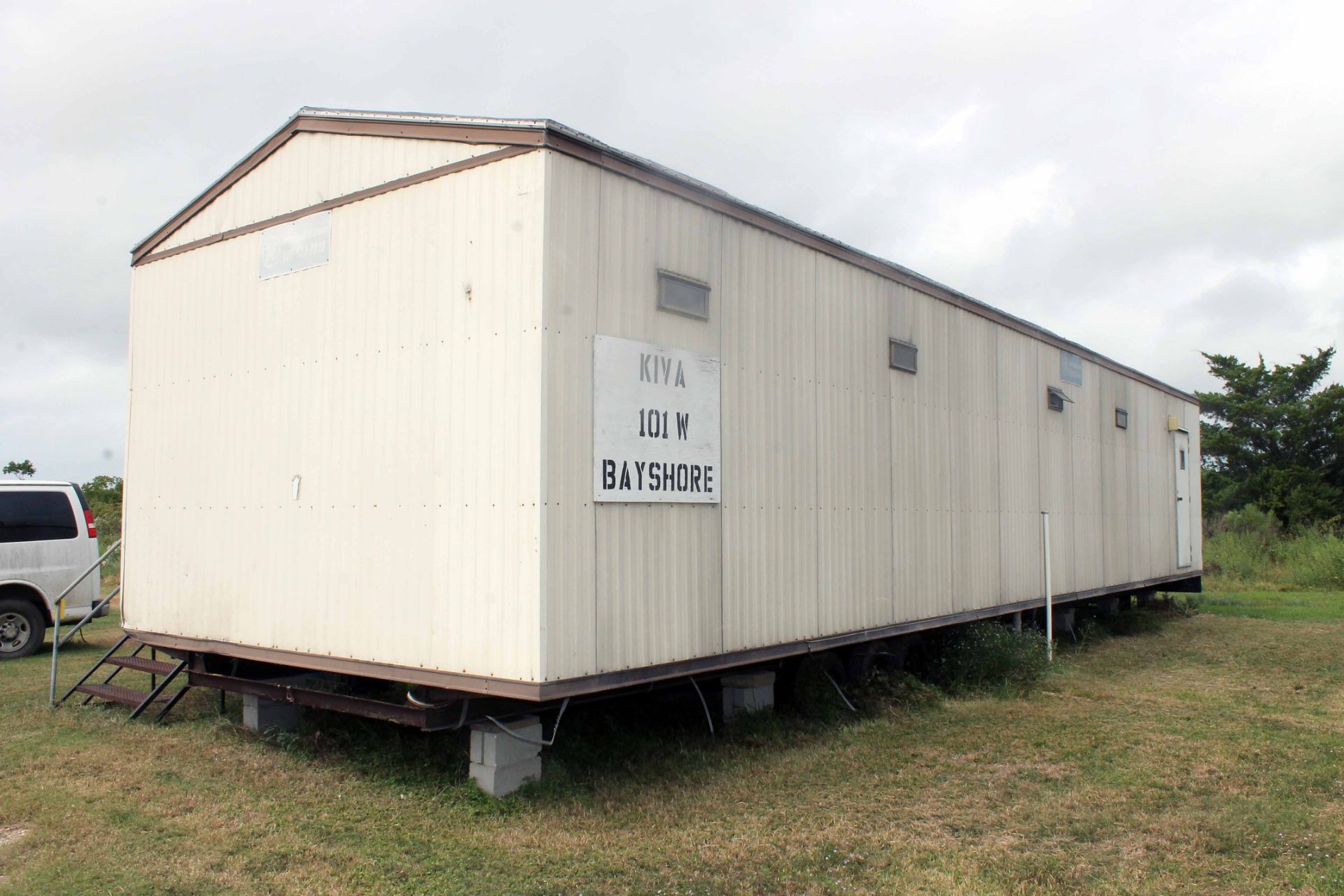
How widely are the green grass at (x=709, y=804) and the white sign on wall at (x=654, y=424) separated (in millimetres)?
1668

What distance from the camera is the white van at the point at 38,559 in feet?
36.0

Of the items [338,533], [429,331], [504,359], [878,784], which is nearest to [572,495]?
[504,359]

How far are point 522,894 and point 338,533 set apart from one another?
254cm

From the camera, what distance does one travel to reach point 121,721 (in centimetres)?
734

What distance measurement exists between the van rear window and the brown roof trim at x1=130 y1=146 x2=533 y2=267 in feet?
15.9

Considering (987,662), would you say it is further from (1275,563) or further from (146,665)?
(1275,563)

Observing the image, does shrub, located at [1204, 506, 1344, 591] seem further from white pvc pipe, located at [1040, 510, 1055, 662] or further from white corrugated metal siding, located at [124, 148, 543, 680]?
white corrugated metal siding, located at [124, 148, 543, 680]

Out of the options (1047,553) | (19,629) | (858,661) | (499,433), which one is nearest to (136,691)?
(499,433)

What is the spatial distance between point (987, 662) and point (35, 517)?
983cm

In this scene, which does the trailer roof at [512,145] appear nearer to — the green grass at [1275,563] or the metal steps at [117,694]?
the metal steps at [117,694]

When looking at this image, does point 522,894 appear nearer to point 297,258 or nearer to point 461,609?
point 461,609

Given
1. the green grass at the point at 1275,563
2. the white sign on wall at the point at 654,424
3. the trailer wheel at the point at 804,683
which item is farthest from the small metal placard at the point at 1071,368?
the green grass at the point at 1275,563

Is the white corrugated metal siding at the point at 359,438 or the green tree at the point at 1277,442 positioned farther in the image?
the green tree at the point at 1277,442

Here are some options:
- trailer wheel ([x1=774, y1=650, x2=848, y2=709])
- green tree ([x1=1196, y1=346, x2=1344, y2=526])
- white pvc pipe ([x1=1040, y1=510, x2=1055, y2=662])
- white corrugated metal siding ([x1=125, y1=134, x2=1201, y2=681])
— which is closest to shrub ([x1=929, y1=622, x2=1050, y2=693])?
white corrugated metal siding ([x1=125, y1=134, x2=1201, y2=681])
